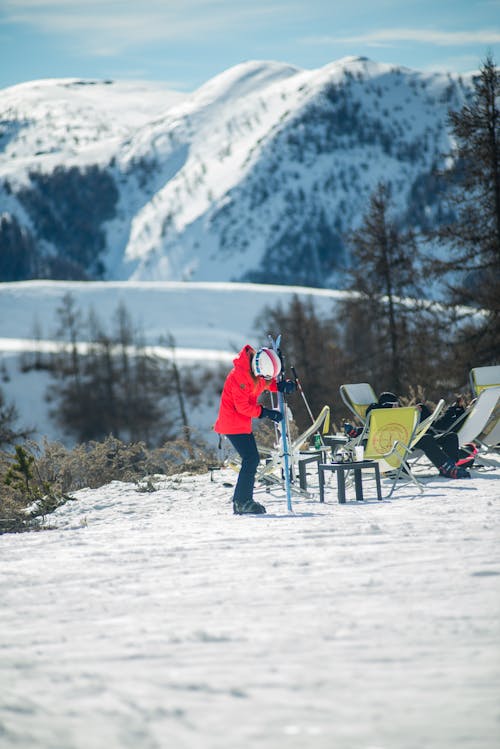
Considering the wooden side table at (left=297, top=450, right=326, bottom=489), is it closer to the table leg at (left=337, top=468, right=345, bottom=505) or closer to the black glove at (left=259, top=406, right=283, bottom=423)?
the table leg at (left=337, top=468, right=345, bottom=505)

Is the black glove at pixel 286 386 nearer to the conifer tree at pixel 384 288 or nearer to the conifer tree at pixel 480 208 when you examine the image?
the conifer tree at pixel 480 208

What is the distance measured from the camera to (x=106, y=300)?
9050 cm

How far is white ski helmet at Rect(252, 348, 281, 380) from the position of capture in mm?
8922

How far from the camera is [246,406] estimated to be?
356 inches

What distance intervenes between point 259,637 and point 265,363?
4.68 m

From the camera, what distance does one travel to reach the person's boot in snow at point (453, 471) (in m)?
10.7

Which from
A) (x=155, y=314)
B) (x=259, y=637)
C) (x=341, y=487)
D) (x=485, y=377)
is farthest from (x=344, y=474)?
(x=155, y=314)

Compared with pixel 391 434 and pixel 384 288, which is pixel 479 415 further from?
pixel 384 288

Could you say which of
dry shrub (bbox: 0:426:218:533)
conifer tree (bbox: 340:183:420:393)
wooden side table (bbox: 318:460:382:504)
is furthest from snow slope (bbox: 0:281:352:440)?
wooden side table (bbox: 318:460:382:504)

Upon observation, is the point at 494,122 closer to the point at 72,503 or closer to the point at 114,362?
the point at 72,503

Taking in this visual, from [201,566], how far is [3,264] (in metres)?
184

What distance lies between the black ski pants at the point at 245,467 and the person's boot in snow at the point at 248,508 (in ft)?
0.11

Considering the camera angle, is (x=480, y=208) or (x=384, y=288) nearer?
(x=480, y=208)

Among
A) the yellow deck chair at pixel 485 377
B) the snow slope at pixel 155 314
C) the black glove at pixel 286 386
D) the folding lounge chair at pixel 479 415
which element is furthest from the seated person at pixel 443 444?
the snow slope at pixel 155 314
